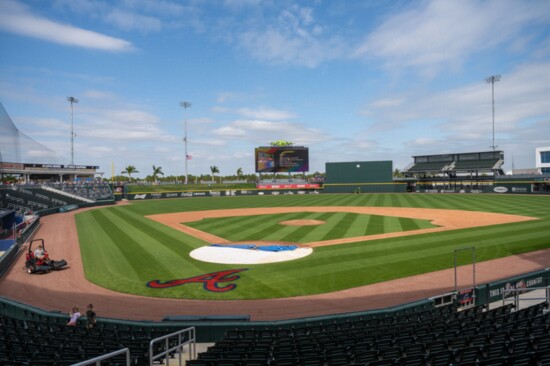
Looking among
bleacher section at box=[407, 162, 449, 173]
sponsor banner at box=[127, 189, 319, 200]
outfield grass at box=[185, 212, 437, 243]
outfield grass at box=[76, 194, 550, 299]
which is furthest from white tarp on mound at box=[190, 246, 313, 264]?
bleacher section at box=[407, 162, 449, 173]

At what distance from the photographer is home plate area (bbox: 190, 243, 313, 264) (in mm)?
23016

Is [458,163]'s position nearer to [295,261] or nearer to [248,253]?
[295,261]

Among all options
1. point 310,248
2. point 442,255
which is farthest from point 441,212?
point 310,248

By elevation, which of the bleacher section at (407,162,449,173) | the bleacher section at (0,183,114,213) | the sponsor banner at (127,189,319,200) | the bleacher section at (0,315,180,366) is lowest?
the bleacher section at (0,315,180,366)

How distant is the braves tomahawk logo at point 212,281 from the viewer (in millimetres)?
18141

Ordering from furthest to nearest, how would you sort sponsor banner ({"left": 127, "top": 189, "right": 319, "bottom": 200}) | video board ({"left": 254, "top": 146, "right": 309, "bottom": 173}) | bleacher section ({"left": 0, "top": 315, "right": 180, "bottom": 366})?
video board ({"left": 254, "top": 146, "right": 309, "bottom": 173}) < sponsor banner ({"left": 127, "top": 189, "right": 319, "bottom": 200}) < bleacher section ({"left": 0, "top": 315, "right": 180, "bottom": 366})

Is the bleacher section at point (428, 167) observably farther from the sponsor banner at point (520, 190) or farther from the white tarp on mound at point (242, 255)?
the white tarp on mound at point (242, 255)

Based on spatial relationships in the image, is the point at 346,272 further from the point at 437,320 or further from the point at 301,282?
the point at 437,320

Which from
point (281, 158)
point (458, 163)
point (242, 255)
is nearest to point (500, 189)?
point (458, 163)

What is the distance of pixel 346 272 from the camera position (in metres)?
20.0

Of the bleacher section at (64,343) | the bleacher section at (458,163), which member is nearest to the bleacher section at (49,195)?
the bleacher section at (64,343)

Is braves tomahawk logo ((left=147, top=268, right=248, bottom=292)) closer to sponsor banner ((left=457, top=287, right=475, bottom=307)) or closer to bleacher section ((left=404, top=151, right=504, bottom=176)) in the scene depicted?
sponsor banner ((left=457, top=287, right=475, bottom=307))

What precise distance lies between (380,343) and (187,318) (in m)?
7.17

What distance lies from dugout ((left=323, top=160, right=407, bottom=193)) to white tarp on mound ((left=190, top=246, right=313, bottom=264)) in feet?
245
